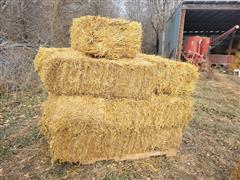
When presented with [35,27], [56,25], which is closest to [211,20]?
[56,25]

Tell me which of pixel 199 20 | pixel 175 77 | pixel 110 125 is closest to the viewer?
pixel 110 125

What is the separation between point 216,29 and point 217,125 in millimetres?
11998

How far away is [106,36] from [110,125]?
1060 millimetres

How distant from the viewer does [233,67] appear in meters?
12.4

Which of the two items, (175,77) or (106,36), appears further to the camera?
(175,77)

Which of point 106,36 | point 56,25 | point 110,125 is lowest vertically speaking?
point 110,125

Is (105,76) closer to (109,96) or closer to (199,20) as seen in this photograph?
(109,96)

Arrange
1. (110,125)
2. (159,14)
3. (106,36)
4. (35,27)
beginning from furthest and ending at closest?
1. (159,14)
2. (35,27)
3. (106,36)
4. (110,125)

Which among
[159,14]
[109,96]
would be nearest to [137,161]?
[109,96]

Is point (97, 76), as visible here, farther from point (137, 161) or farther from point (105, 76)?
point (137, 161)

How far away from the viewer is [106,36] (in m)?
3.32

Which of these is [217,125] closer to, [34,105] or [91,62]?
[91,62]

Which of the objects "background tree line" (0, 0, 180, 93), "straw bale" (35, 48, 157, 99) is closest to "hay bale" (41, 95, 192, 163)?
"straw bale" (35, 48, 157, 99)

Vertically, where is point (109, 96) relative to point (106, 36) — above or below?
below
